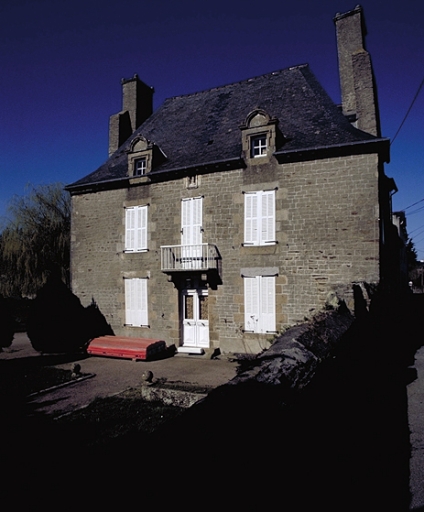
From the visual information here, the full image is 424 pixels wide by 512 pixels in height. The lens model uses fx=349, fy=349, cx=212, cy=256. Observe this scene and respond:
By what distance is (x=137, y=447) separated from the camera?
83.7 inches

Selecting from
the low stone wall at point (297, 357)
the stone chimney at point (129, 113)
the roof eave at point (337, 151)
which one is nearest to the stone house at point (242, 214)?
the roof eave at point (337, 151)

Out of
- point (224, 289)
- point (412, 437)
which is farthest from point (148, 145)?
point (412, 437)

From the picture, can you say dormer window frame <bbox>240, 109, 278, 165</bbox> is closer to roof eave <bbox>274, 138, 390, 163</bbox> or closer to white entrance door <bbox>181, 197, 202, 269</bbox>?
roof eave <bbox>274, 138, 390, 163</bbox>

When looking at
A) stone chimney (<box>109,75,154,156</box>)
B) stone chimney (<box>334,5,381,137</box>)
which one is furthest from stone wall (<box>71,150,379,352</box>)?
stone chimney (<box>109,75,154,156</box>)

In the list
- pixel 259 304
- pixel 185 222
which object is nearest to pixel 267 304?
pixel 259 304

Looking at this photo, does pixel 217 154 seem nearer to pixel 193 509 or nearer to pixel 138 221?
pixel 138 221

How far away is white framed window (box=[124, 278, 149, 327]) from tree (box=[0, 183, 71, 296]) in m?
8.80

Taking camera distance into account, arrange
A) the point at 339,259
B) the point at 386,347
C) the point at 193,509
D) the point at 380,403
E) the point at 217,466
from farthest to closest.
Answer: the point at 386,347 < the point at 339,259 < the point at 380,403 < the point at 217,466 < the point at 193,509

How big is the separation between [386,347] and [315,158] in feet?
20.7

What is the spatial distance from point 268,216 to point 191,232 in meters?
2.76

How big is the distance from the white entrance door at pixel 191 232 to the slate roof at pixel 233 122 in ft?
4.44

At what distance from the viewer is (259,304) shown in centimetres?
1118

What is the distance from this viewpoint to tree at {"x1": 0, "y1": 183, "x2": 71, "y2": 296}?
20.3 m

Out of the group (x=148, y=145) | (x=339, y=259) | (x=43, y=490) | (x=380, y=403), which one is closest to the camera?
(x=43, y=490)
